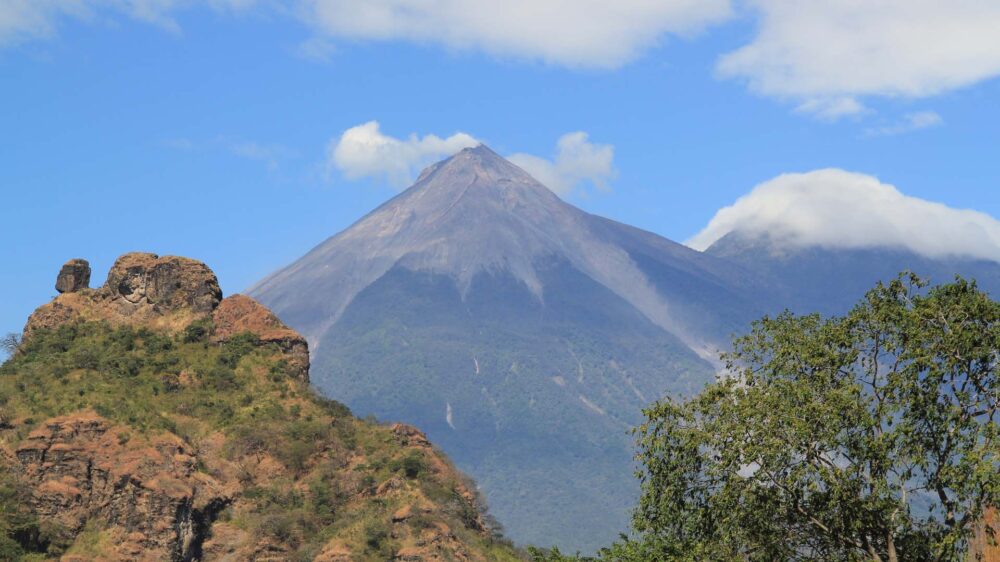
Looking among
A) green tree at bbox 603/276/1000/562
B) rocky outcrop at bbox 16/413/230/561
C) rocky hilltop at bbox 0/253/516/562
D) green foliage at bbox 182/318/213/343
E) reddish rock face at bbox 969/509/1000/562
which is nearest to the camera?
green tree at bbox 603/276/1000/562

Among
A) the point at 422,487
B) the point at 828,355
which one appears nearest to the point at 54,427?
the point at 422,487

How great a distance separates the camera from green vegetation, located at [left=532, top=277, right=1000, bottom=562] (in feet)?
135

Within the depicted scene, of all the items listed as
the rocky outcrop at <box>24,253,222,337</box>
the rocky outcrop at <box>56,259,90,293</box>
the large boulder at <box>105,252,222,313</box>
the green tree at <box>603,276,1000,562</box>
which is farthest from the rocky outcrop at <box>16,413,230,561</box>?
the green tree at <box>603,276,1000,562</box>

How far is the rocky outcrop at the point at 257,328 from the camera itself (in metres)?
107

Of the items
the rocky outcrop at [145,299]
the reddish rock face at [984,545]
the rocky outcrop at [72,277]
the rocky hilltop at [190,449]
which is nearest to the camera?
the reddish rock face at [984,545]

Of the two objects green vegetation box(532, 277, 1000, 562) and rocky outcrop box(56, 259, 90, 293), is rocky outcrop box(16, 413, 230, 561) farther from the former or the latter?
green vegetation box(532, 277, 1000, 562)

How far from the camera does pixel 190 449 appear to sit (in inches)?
3506

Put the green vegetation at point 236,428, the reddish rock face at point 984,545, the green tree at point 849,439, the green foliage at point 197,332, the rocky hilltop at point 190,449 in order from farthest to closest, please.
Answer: the green foliage at point 197,332
the green vegetation at point 236,428
the rocky hilltop at point 190,449
the reddish rock face at point 984,545
the green tree at point 849,439

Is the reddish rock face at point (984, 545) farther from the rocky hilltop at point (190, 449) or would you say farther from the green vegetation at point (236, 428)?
the green vegetation at point (236, 428)

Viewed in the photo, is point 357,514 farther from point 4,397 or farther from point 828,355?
point 828,355

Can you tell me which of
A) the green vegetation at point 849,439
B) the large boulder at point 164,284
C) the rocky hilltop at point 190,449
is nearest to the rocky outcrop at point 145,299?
the large boulder at point 164,284

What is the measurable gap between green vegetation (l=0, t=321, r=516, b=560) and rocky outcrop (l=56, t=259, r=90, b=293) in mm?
5693

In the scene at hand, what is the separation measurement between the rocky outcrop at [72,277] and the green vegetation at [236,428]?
5.69 metres

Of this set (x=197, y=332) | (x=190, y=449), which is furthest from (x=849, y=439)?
(x=197, y=332)
